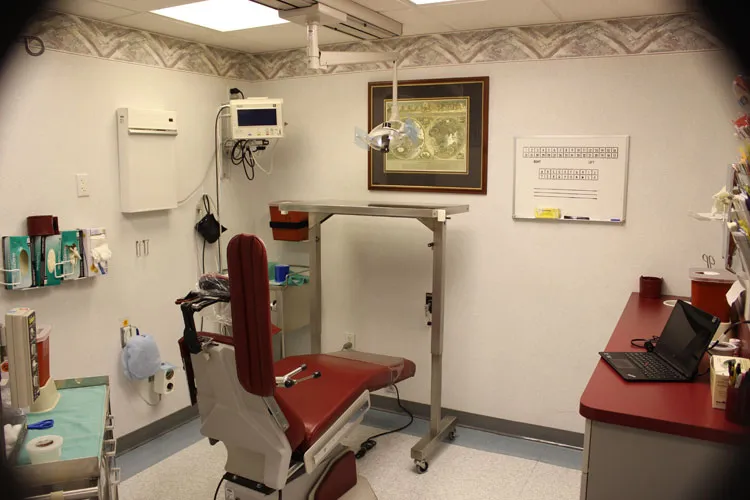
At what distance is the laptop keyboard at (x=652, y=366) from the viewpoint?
1.75 meters

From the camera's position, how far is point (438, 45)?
131 inches

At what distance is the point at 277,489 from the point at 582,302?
6.34ft

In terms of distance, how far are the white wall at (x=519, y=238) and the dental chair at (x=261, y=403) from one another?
3.32 ft

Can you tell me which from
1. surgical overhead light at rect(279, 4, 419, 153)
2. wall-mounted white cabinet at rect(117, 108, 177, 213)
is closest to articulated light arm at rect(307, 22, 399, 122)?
surgical overhead light at rect(279, 4, 419, 153)

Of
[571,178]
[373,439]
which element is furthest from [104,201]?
[571,178]

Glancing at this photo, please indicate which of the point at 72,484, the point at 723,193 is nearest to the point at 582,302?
the point at 723,193

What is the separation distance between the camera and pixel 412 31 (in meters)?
3.25

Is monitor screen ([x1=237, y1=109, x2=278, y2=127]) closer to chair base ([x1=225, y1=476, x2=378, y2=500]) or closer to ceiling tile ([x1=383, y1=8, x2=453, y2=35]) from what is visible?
ceiling tile ([x1=383, y1=8, x2=453, y2=35])

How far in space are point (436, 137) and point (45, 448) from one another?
2.62 m

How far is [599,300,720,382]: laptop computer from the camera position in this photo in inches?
68.2

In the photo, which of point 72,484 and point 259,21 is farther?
point 259,21

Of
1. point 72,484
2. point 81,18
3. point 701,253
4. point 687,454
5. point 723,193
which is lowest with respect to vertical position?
point 72,484

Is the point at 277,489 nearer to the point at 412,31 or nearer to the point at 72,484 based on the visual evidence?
the point at 72,484

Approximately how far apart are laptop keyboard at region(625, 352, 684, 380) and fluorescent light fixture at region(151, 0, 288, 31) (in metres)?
2.17
